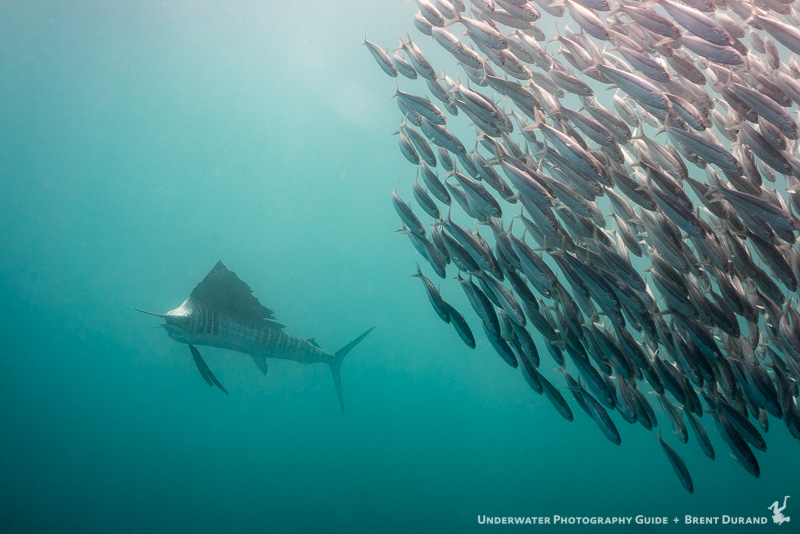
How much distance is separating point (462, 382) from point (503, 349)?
27869 millimetres

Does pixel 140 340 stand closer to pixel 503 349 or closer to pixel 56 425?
pixel 56 425

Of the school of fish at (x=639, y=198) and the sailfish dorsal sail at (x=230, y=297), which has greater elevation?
the school of fish at (x=639, y=198)

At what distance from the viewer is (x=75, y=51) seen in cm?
1878

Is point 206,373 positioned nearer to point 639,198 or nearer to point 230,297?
point 230,297

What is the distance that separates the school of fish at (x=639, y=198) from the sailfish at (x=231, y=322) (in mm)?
3648

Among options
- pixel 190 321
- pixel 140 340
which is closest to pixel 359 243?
pixel 140 340

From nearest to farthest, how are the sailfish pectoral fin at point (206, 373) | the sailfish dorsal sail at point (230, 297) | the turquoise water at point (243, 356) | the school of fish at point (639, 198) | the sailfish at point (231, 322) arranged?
1. the school of fish at point (639, 198)
2. the sailfish pectoral fin at point (206, 373)
3. the sailfish at point (231, 322)
4. the sailfish dorsal sail at point (230, 297)
5. the turquoise water at point (243, 356)

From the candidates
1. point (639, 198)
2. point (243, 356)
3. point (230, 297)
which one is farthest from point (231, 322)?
point (243, 356)

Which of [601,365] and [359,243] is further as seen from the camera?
[359,243]

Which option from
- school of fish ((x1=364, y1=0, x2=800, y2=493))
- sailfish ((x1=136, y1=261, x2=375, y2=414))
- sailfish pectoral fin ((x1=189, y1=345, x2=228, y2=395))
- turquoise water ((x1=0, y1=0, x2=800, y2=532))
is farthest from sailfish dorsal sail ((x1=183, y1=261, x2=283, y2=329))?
turquoise water ((x1=0, y1=0, x2=800, y2=532))

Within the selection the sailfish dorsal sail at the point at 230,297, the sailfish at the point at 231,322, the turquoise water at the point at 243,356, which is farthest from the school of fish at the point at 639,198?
the turquoise water at the point at 243,356

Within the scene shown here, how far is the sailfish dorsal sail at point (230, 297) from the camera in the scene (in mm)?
6281

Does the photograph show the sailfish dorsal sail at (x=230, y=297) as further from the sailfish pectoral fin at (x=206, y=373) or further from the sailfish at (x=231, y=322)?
the sailfish pectoral fin at (x=206, y=373)

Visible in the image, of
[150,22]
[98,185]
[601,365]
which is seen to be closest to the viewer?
[601,365]
